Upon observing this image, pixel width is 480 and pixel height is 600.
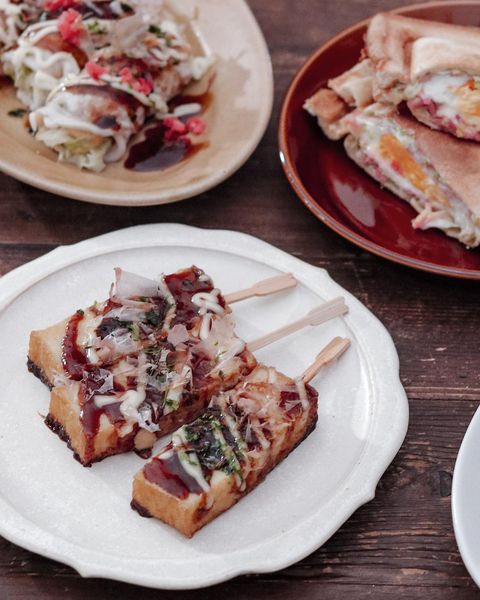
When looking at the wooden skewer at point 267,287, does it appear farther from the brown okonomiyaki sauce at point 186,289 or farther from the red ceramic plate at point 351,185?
the red ceramic plate at point 351,185

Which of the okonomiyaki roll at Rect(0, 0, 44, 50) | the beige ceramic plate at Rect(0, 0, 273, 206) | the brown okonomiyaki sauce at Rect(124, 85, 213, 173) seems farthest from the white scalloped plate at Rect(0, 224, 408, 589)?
the okonomiyaki roll at Rect(0, 0, 44, 50)

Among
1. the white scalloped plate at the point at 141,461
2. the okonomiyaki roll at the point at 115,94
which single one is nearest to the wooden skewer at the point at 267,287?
the white scalloped plate at the point at 141,461

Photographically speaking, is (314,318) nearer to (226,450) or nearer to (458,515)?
(226,450)

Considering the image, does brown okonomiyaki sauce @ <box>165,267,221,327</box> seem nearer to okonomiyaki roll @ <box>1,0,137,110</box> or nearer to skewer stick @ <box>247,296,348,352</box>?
skewer stick @ <box>247,296,348,352</box>

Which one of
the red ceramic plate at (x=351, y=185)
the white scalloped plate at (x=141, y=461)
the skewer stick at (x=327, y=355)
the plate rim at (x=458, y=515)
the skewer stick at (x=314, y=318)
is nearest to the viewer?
the plate rim at (x=458, y=515)

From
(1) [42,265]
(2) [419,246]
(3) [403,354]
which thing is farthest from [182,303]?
(2) [419,246]

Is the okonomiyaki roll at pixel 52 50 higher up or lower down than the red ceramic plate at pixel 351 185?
higher up
